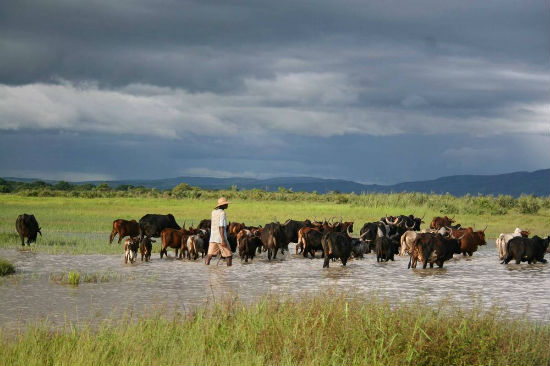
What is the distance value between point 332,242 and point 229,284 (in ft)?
13.3

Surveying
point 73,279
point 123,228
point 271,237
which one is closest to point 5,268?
point 73,279

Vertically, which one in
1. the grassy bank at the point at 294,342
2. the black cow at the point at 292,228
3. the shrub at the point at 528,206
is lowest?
the grassy bank at the point at 294,342

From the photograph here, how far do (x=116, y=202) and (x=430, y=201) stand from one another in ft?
74.6

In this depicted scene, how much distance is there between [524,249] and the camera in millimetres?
18547

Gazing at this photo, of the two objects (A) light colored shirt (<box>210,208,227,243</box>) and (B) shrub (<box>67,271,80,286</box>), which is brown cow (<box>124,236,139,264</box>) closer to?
(A) light colored shirt (<box>210,208,227,243</box>)

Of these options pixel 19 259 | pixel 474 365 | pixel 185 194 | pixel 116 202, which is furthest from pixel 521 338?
pixel 185 194

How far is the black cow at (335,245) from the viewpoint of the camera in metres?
17.2

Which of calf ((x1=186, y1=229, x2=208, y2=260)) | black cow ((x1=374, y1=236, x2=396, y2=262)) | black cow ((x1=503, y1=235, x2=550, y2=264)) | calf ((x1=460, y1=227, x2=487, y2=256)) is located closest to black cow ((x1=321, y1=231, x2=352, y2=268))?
black cow ((x1=374, y1=236, x2=396, y2=262))

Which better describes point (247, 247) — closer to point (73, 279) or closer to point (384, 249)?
point (384, 249)

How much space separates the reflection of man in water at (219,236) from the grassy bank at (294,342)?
26.1ft

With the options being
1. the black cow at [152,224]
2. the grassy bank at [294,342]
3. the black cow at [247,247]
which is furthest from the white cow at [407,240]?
the grassy bank at [294,342]

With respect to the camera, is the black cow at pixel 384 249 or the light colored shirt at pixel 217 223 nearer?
the light colored shirt at pixel 217 223

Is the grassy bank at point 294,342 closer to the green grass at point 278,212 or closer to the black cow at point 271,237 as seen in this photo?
the black cow at point 271,237

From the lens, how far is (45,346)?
7922mm
